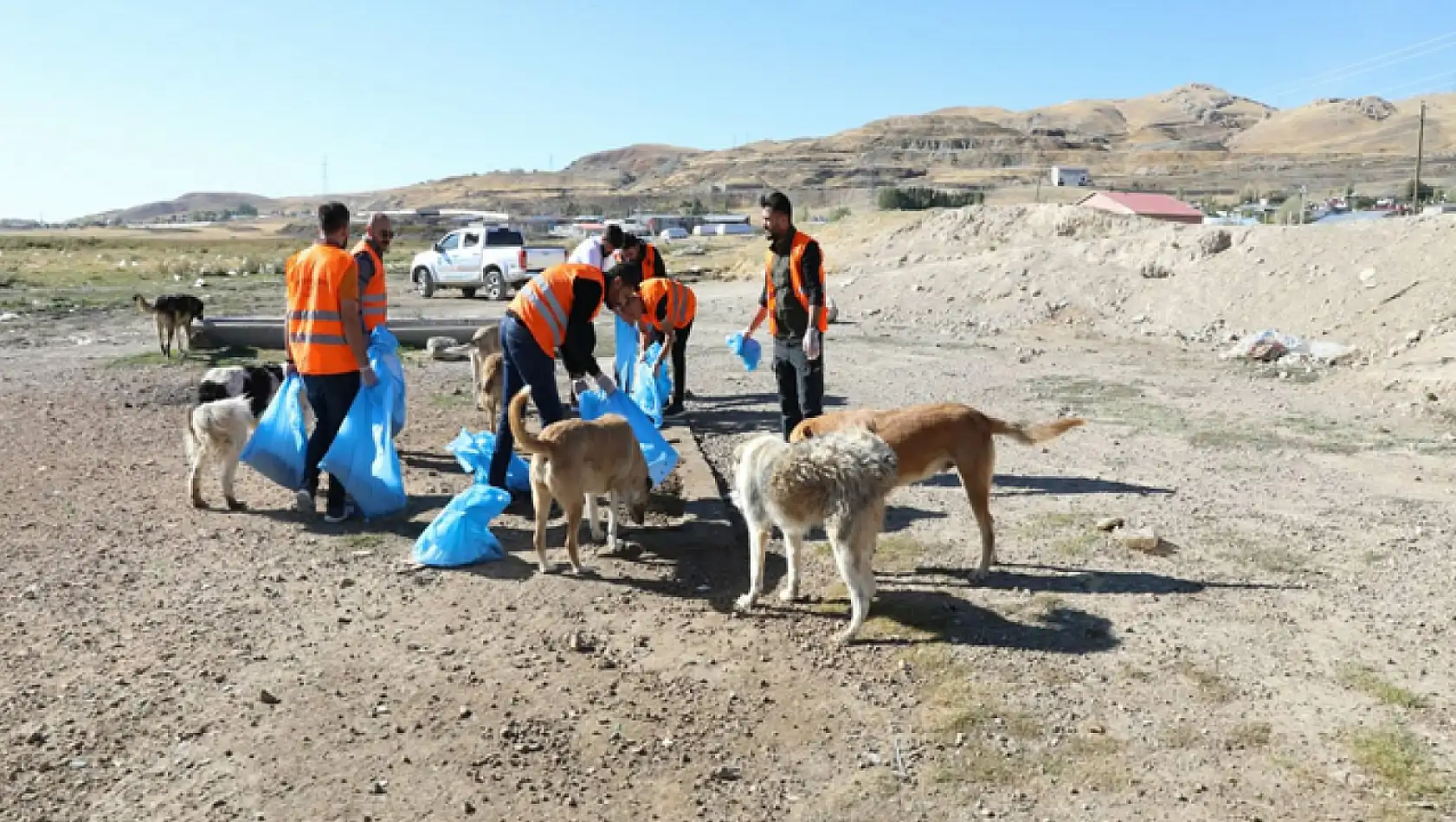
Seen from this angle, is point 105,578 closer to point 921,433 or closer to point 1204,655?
point 921,433

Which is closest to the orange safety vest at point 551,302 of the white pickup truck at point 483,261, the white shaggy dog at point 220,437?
the white shaggy dog at point 220,437

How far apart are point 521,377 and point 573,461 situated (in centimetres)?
98

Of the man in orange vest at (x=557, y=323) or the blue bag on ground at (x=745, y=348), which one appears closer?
the man in orange vest at (x=557, y=323)

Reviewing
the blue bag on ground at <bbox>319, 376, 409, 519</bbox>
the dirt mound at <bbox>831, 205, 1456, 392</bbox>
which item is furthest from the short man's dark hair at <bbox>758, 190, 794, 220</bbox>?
the dirt mound at <bbox>831, 205, 1456, 392</bbox>

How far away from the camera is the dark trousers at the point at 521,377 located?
654 centimetres

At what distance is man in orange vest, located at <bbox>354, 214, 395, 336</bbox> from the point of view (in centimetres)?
764

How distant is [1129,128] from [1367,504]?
653ft

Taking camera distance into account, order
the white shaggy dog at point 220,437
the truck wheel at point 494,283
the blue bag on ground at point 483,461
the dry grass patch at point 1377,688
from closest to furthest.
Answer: the dry grass patch at point 1377,688 → the white shaggy dog at point 220,437 → the blue bag on ground at point 483,461 → the truck wheel at point 494,283

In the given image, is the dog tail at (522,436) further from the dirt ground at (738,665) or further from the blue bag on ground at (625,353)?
the blue bag on ground at (625,353)

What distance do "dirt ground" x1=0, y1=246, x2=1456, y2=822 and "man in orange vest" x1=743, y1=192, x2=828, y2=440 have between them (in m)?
1.15

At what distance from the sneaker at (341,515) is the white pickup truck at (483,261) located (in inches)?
786

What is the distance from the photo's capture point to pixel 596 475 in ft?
20.3

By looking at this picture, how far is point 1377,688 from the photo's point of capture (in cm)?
464

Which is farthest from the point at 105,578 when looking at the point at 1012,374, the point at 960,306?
the point at 960,306
